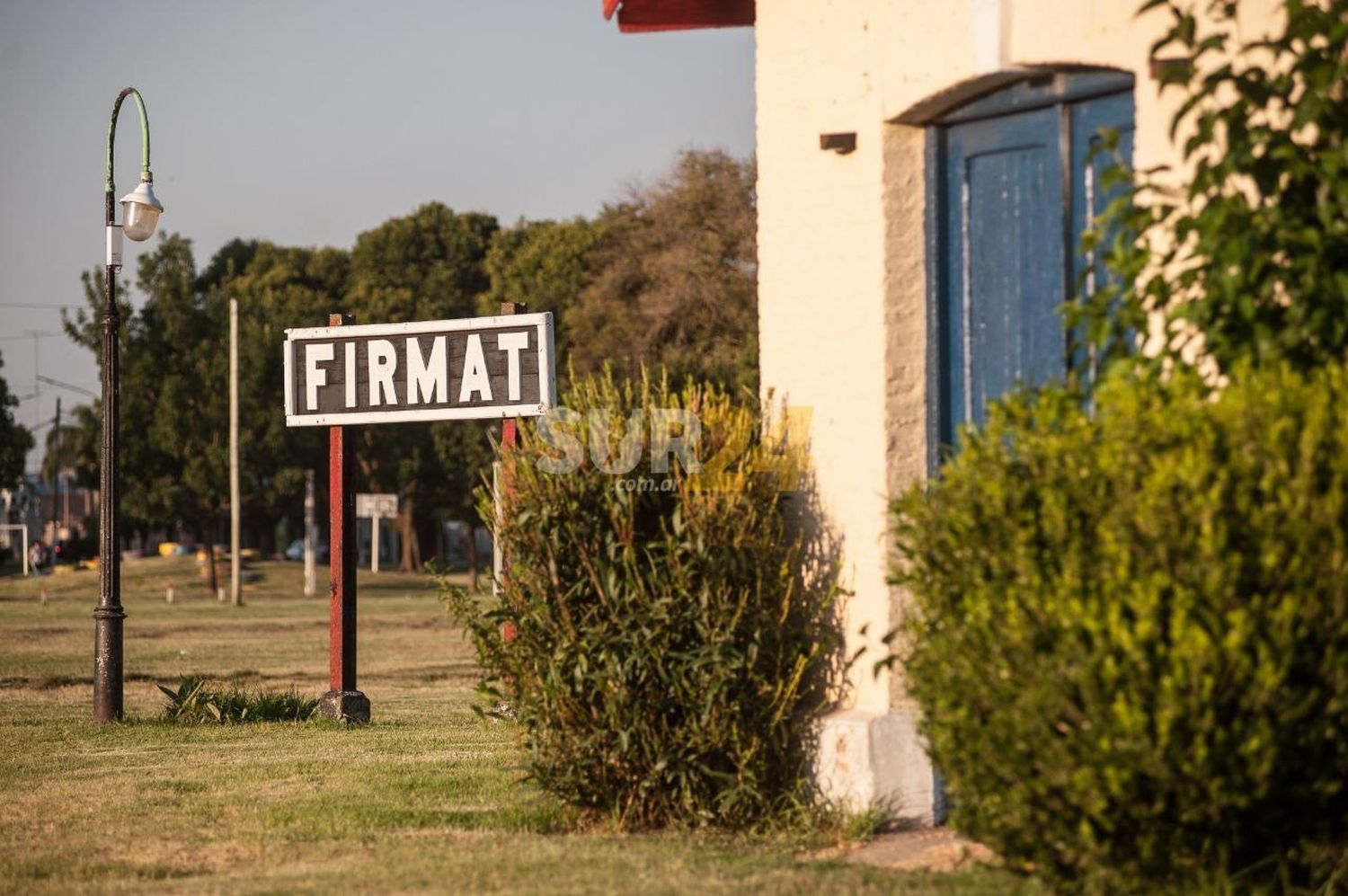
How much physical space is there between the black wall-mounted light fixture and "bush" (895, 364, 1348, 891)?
2.60 metres

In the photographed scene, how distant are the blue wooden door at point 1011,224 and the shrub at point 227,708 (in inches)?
331

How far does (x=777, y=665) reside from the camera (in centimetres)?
790

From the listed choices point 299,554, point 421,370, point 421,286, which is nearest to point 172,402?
point 421,286

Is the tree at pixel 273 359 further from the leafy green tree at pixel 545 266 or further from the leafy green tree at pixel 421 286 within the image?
the leafy green tree at pixel 545 266

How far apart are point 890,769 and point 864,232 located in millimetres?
2470

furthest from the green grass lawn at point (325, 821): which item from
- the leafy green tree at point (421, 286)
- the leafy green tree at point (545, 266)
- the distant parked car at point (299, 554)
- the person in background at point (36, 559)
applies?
the distant parked car at point (299, 554)

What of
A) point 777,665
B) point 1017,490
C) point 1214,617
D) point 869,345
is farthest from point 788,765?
point 1214,617

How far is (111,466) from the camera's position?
49.0 feet

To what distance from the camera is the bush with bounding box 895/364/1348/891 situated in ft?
16.6

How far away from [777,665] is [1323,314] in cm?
318

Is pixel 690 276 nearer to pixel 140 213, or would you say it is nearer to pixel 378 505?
pixel 378 505

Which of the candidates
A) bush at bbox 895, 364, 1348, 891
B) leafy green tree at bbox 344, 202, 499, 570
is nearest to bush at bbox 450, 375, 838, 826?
bush at bbox 895, 364, 1348, 891

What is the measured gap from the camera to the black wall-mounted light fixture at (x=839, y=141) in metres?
8.09

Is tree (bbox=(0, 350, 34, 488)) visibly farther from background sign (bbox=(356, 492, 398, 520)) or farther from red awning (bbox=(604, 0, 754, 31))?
red awning (bbox=(604, 0, 754, 31))
